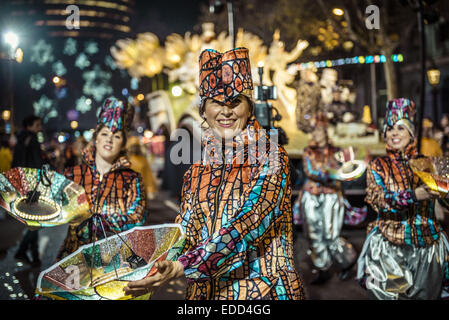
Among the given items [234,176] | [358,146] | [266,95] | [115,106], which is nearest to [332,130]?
[358,146]

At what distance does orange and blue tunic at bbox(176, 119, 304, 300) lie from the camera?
1937 mm

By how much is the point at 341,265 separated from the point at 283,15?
8356 millimetres

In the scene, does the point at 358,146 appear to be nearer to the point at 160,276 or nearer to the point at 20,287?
the point at 20,287

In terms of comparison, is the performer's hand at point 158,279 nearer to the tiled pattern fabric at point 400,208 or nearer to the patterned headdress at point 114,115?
the patterned headdress at point 114,115

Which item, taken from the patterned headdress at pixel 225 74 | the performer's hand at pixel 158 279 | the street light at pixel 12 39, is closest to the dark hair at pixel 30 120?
the street light at pixel 12 39

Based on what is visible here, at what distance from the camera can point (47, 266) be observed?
6.80 meters

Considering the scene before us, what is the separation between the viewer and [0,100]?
260 inches

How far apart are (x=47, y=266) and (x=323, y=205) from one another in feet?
12.7

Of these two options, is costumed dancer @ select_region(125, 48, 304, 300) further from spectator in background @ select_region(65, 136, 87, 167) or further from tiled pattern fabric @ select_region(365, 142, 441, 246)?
spectator in background @ select_region(65, 136, 87, 167)

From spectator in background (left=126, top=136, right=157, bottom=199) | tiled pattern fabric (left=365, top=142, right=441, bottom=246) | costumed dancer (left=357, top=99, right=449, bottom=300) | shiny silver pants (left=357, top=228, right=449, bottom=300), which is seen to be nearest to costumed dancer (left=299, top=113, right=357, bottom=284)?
shiny silver pants (left=357, top=228, right=449, bottom=300)

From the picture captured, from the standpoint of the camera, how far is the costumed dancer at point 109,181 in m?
3.60

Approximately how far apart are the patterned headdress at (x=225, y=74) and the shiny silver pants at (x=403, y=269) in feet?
8.76

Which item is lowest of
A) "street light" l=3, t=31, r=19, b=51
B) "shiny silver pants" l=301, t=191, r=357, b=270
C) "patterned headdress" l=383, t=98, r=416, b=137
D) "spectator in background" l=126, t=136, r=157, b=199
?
"shiny silver pants" l=301, t=191, r=357, b=270

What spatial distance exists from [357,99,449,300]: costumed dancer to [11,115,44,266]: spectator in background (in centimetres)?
477
